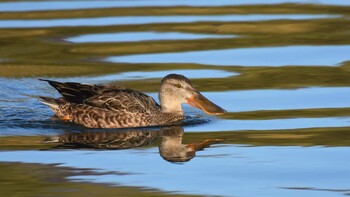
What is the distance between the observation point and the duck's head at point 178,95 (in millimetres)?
13453

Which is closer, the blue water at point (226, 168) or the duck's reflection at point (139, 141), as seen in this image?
the blue water at point (226, 168)

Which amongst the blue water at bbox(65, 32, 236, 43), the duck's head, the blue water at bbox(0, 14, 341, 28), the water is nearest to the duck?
the duck's head

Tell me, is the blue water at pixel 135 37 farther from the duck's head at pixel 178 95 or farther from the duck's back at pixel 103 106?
the duck's back at pixel 103 106

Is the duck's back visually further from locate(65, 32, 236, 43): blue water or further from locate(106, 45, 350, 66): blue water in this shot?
locate(65, 32, 236, 43): blue water

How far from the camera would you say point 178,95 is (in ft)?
44.7

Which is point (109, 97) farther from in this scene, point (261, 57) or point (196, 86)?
point (261, 57)

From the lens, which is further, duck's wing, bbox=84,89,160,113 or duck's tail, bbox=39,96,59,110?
duck's tail, bbox=39,96,59,110

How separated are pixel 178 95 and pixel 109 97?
0.80 meters

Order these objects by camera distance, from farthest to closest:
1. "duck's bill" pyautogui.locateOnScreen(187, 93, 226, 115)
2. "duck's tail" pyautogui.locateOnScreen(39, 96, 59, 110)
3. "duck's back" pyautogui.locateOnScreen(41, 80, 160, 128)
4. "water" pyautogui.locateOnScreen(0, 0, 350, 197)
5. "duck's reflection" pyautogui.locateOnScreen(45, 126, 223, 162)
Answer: "duck's tail" pyautogui.locateOnScreen(39, 96, 59, 110) < "duck's back" pyautogui.locateOnScreen(41, 80, 160, 128) < "duck's bill" pyautogui.locateOnScreen(187, 93, 226, 115) < "duck's reflection" pyautogui.locateOnScreen(45, 126, 223, 162) < "water" pyautogui.locateOnScreen(0, 0, 350, 197)

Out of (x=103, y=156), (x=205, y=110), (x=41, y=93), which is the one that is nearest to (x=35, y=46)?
(x=41, y=93)

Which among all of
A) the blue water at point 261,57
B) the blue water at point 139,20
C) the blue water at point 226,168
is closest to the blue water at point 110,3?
the blue water at point 139,20

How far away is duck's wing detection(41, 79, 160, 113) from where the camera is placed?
1334cm

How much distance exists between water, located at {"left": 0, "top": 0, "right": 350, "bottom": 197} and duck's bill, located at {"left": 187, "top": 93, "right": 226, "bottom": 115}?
0.20 metres

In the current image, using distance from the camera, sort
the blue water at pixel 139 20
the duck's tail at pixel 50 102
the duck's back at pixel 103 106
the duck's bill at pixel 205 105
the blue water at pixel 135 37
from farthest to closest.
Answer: the blue water at pixel 139 20
the blue water at pixel 135 37
the duck's tail at pixel 50 102
the duck's back at pixel 103 106
the duck's bill at pixel 205 105
